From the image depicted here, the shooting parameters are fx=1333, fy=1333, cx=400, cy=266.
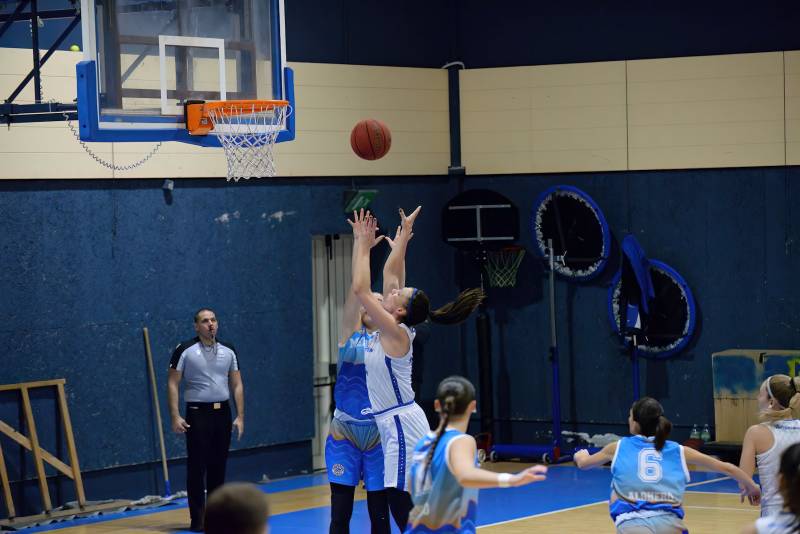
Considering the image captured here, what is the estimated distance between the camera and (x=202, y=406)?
11961 mm

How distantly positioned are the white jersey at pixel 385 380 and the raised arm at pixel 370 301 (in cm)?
15

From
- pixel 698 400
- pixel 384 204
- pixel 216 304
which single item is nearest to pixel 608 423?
pixel 698 400

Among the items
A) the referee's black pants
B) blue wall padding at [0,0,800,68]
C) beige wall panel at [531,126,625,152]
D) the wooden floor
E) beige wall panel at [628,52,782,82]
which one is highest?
blue wall padding at [0,0,800,68]

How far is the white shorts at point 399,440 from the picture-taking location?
27.3 feet

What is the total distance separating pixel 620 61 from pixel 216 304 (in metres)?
5.48

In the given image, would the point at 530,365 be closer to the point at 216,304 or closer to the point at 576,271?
the point at 576,271

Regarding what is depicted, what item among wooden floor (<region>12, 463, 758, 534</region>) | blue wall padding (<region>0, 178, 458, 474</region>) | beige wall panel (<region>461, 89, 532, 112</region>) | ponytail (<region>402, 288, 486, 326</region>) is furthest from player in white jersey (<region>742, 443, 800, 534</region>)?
beige wall panel (<region>461, 89, 532, 112</region>)

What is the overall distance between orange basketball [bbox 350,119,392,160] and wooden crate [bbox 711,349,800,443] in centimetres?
468

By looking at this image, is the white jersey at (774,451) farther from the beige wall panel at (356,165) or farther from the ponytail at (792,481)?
the beige wall panel at (356,165)

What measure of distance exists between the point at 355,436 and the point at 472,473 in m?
2.93

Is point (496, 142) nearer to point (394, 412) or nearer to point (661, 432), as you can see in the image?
point (394, 412)

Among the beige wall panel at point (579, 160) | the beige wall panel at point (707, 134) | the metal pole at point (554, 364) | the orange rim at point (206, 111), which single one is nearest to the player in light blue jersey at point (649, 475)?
the orange rim at point (206, 111)

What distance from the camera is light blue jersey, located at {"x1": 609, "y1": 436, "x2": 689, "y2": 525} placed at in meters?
6.94

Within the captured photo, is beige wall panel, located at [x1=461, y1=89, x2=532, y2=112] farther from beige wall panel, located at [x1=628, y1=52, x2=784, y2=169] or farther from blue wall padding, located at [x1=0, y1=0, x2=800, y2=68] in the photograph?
beige wall panel, located at [x1=628, y1=52, x2=784, y2=169]
